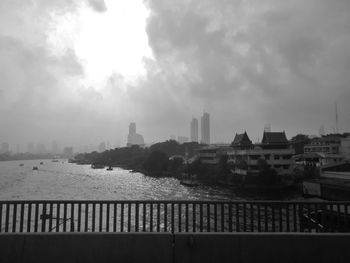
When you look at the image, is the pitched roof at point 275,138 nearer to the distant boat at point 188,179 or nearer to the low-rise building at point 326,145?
the distant boat at point 188,179

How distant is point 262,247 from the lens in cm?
651

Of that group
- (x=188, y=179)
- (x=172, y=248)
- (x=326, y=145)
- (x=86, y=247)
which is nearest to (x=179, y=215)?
(x=172, y=248)

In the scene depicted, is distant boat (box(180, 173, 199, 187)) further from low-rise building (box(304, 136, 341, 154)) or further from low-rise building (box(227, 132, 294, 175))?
low-rise building (box(304, 136, 341, 154))

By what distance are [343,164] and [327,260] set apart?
62347mm

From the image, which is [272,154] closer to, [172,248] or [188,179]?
[188,179]

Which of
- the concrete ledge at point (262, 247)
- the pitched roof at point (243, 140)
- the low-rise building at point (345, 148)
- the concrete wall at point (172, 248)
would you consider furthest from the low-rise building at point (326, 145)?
the concrete wall at point (172, 248)

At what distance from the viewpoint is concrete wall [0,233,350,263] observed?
21.0 ft

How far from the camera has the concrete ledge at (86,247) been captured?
6395 millimetres

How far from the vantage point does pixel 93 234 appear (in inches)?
257

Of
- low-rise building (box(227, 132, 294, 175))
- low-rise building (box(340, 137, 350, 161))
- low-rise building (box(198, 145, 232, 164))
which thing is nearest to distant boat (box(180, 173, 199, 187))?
low-rise building (box(198, 145, 232, 164))

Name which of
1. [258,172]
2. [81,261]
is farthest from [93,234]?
[258,172]

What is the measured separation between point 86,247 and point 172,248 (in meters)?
1.76

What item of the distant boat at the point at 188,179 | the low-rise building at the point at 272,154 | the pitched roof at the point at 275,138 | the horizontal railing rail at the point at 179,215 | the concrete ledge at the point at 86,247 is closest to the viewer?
the concrete ledge at the point at 86,247

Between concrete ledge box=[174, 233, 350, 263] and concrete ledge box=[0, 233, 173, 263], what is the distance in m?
0.44
